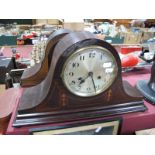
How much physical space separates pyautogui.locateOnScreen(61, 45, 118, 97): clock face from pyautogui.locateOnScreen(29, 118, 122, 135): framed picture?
12 centimetres

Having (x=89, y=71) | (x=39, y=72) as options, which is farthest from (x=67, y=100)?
(x=39, y=72)

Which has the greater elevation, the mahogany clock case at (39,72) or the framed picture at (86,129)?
the mahogany clock case at (39,72)

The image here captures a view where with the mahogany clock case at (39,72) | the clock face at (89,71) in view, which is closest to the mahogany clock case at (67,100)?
the clock face at (89,71)

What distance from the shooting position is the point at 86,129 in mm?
669

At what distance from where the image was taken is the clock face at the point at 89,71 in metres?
0.60

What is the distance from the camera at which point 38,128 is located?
62 centimetres

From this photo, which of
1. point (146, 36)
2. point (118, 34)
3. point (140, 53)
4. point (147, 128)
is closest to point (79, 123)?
point (147, 128)

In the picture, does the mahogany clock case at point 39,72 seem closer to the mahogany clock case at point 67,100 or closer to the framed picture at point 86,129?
the mahogany clock case at point 67,100

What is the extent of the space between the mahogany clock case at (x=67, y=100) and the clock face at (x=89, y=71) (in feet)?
0.05

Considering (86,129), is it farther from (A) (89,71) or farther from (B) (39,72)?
(B) (39,72)

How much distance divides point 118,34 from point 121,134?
2001 millimetres

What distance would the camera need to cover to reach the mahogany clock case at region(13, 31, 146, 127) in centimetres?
59

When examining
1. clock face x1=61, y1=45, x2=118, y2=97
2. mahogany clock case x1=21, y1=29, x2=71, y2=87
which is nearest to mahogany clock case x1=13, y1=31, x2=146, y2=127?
clock face x1=61, y1=45, x2=118, y2=97

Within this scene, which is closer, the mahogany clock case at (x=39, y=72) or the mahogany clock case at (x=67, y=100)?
the mahogany clock case at (x=67, y=100)
